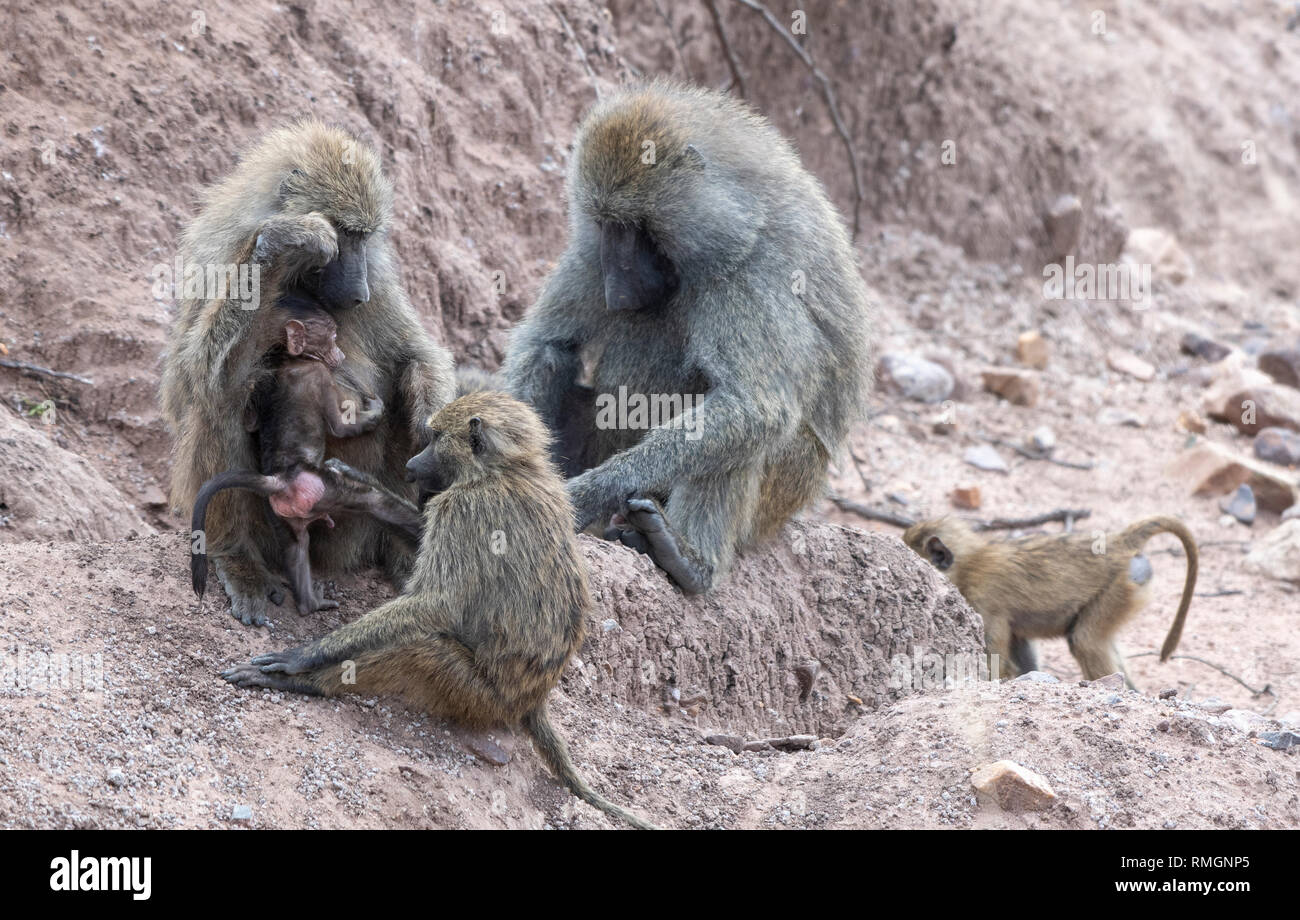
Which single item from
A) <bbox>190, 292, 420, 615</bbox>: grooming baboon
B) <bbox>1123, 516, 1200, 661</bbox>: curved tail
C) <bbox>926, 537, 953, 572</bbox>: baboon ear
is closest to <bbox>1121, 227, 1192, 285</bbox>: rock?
<bbox>1123, 516, 1200, 661</bbox>: curved tail

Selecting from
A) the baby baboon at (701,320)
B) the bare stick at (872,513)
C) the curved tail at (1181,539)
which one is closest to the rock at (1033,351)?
the bare stick at (872,513)

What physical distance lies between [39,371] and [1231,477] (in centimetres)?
587

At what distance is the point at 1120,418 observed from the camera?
8375 mm

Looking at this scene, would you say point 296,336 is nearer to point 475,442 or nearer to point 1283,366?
point 475,442

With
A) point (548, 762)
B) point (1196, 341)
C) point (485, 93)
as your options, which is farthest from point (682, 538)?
point (1196, 341)

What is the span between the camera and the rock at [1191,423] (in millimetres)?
8289

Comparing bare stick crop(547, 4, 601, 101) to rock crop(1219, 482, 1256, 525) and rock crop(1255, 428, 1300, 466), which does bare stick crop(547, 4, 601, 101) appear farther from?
rock crop(1255, 428, 1300, 466)

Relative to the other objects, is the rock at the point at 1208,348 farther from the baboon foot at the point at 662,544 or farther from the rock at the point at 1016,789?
the rock at the point at 1016,789

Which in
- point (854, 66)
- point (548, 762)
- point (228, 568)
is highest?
point (854, 66)

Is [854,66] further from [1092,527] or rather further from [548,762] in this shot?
[548,762]

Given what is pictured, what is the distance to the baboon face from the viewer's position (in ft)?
Answer: 10.4

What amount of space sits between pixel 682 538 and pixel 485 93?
278 centimetres

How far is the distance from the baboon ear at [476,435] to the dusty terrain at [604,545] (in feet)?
1.92

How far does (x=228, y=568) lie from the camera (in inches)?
132
